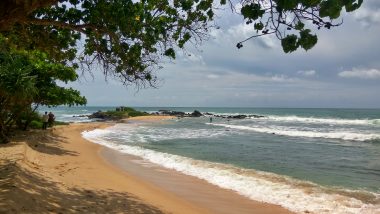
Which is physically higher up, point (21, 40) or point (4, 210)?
point (21, 40)

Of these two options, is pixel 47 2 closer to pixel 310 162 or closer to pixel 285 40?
pixel 285 40

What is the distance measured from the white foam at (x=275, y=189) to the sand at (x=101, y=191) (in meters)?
0.49

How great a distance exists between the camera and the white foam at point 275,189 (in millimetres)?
9347

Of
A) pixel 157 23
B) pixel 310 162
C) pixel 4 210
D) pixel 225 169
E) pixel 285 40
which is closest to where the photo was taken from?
pixel 285 40

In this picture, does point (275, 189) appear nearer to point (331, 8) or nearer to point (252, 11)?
point (252, 11)

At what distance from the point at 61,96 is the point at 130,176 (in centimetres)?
743

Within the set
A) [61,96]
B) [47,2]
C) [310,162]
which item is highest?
[47,2]

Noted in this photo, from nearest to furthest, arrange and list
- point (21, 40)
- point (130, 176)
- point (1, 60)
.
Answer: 1. point (21, 40)
2. point (1, 60)
3. point (130, 176)

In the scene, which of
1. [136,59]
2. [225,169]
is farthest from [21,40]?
[225,169]

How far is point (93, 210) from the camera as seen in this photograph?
23.3 ft

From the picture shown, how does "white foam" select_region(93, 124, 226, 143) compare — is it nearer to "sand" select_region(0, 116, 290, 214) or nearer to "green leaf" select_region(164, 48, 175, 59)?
"sand" select_region(0, 116, 290, 214)

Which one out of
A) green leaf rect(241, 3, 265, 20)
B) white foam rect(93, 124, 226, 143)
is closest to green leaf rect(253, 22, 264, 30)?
green leaf rect(241, 3, 265, 20)

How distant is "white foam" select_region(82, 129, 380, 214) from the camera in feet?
30.7

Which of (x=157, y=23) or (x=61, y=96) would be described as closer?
(x=157, y=23)
